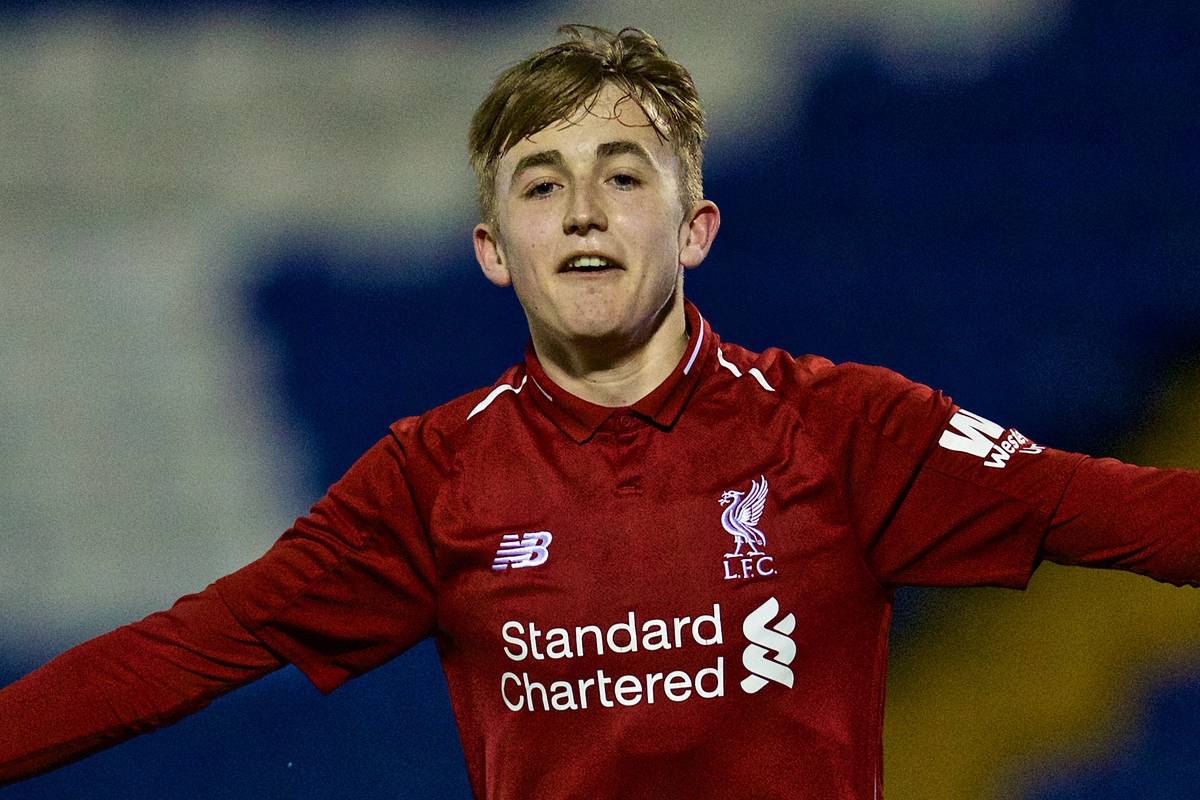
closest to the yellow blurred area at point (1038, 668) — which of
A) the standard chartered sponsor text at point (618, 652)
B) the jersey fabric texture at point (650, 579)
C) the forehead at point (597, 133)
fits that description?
the jersey fabric texture at point (650, 579)

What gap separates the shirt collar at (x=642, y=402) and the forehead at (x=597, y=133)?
179 mm

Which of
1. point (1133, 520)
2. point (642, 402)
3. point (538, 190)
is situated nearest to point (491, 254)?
point (538, 190)

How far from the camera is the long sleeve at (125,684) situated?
4.36ft

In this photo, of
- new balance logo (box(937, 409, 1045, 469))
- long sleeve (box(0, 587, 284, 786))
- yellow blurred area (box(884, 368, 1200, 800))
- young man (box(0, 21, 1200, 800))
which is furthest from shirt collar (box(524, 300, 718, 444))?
yellow blurred area (box(884, 368, 1200, 800))

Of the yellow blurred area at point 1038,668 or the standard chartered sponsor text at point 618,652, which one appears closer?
the standard chartered sponsor text at point 618,652

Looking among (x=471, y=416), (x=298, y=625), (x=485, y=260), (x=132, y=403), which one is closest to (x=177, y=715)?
(x=298, y=625)

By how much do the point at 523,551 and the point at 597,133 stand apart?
1.25ft

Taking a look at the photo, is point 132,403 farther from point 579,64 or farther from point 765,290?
point 579,64

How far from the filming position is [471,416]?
1455 millimetres

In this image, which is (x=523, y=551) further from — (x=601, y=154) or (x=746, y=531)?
(x=601, y=154)

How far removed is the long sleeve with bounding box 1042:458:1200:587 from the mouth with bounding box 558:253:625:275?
0.43 m

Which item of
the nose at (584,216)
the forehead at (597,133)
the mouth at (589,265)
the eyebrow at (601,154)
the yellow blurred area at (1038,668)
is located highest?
the forehead at (597,133)

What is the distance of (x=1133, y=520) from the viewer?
1.22 meters

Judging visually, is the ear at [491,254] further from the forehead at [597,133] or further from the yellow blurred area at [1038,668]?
the yellow blurred area at [1038,668]
